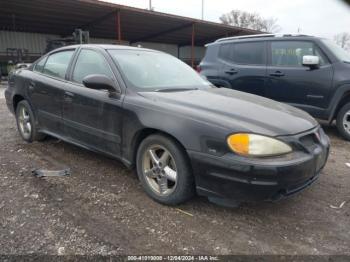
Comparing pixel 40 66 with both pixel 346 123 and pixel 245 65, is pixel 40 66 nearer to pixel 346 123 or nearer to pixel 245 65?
pixel 245 65

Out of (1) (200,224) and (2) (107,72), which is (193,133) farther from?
(2) (107,72)

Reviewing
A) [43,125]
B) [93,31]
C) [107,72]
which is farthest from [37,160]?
[93,31]

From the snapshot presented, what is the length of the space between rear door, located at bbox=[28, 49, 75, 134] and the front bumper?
2.25 meters

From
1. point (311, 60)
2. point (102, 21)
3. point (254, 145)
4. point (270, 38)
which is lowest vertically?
point (254, 145)

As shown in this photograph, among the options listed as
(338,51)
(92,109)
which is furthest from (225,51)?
(92,109)

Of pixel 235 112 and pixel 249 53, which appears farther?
pixel 249 53

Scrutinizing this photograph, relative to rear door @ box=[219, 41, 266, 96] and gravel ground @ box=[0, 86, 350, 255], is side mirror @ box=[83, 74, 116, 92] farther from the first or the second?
rear door @ box=[219, 41, 266, 96]

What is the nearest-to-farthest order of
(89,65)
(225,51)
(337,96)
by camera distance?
1. (89,65)
2. (337,96)
3. (225,51)

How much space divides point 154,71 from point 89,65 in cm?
81

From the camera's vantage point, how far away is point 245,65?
6.36m

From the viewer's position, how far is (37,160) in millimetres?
4102

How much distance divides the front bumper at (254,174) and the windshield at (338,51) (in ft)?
11.5

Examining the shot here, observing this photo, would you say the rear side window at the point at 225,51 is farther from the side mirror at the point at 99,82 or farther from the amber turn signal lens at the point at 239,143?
the amber turn signal lens at the point at 239,143

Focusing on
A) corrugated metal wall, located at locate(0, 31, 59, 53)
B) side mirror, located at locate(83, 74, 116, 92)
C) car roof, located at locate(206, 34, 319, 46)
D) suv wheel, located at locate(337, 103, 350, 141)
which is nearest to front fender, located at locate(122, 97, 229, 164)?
side mirror, located at locate(83, 74, 116, 92)
